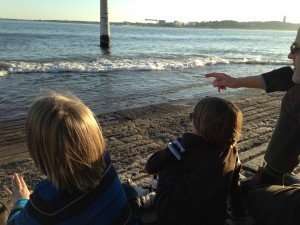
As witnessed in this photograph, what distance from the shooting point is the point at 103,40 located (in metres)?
31.4

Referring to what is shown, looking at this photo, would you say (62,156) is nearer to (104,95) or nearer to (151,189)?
(151,189)

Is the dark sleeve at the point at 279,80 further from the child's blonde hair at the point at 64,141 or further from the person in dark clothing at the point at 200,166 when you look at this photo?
the child's blonde hair at the point at 64,141

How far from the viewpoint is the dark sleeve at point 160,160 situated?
99.5 inches

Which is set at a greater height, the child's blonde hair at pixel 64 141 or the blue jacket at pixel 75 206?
the child's blonde hair at pixel 64 141

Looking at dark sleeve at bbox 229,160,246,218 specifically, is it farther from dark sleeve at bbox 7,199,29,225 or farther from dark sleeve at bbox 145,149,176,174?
dark sleeve at bbox 7,199,29,225

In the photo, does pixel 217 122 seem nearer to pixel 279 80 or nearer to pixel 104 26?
pixel 279 80

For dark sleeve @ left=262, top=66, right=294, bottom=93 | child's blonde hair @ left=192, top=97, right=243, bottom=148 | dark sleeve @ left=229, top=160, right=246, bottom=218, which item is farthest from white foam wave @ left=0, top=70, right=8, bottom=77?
child's blonde hair @ left=192, top=97, right=243, bottom=148

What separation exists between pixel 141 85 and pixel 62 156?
10191 millimetres

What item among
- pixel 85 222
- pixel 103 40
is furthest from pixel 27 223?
pixel 103 40

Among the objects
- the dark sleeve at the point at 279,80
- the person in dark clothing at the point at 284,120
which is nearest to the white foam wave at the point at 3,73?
the person in dark clothing at the point at 284,120

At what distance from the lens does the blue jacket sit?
6.07 feet

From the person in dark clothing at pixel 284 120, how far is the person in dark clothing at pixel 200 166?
0.53 m

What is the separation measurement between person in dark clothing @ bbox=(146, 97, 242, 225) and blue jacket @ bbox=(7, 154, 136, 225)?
60 cm

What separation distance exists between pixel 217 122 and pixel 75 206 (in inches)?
42.3
